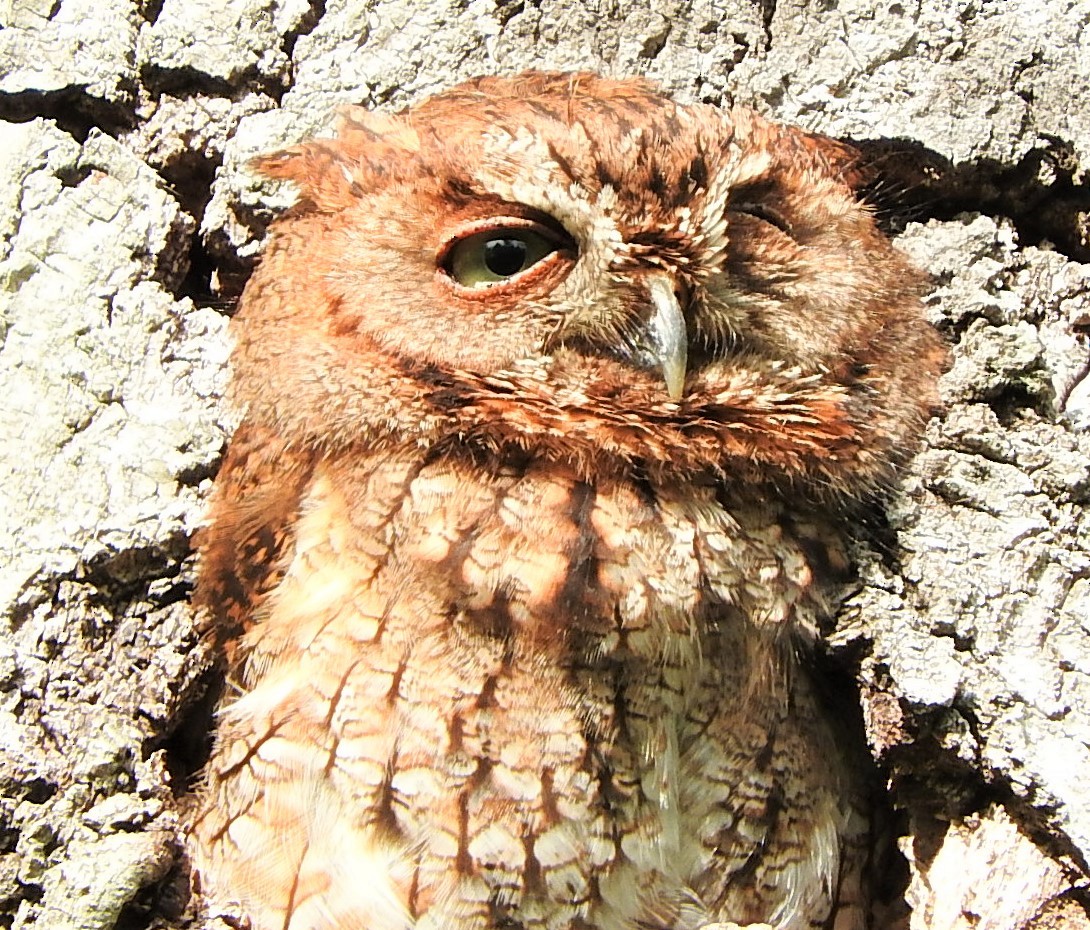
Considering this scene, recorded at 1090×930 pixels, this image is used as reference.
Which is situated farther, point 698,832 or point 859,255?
point 859,255

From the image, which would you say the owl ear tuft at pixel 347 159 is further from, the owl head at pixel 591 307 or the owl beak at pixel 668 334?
the owl beak at pixel 668 334

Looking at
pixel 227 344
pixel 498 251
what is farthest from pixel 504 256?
pixel 227 344

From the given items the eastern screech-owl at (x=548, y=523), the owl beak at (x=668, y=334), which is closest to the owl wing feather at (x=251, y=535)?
the eastern screech-owl at (x=548, y=523)

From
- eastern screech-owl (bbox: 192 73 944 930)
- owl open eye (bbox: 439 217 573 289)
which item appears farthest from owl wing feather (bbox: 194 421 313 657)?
owl open eye (bbox: 439 217 573 289)

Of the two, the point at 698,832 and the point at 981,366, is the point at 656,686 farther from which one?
the point at 981,366

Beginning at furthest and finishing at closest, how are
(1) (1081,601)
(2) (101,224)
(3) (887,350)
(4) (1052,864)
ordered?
(2) (101,224) < (3) (887,350) < (1) (1081,601) < (4) (1052,864)

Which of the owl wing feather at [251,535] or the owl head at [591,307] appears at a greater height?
the owl head at [591,307]

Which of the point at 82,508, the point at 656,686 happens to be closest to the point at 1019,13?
the point at 656,686
